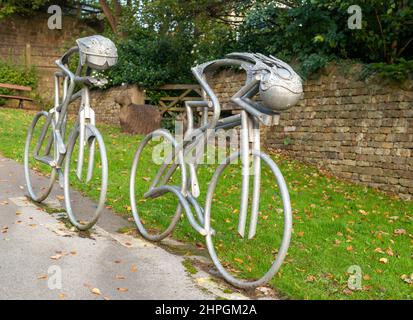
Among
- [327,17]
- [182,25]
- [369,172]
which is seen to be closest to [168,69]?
[182,25]

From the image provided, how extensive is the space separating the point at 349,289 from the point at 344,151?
6151mm

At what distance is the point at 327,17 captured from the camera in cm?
966

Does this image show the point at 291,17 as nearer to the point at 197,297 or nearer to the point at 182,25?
the point at 182,25

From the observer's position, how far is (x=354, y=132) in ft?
30.3

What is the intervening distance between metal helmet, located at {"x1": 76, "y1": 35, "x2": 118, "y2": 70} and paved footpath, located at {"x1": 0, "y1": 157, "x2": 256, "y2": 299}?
1.33 metres

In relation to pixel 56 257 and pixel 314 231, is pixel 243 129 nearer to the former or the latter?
pixel 56 257

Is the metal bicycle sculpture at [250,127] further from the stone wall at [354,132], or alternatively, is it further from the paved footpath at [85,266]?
the stone wall at [354,132]

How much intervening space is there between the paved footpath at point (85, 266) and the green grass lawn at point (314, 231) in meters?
0.52

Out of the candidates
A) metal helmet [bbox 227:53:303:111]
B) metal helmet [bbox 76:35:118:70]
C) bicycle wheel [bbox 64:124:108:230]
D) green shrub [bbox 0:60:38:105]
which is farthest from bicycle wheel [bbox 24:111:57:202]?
green shrub [bbox 0:60:38:105]

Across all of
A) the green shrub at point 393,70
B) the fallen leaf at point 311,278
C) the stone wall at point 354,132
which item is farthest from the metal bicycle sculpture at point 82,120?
the stone wall at point 354,132

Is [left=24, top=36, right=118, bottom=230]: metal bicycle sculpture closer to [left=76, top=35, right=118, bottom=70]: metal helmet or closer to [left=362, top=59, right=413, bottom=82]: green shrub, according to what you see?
[left=76, top=35, right=118, bottom=70]: metal helmet

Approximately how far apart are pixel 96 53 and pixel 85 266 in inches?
65.3

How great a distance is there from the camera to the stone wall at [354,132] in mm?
8359

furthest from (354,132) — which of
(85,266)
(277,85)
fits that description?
(85,266)
